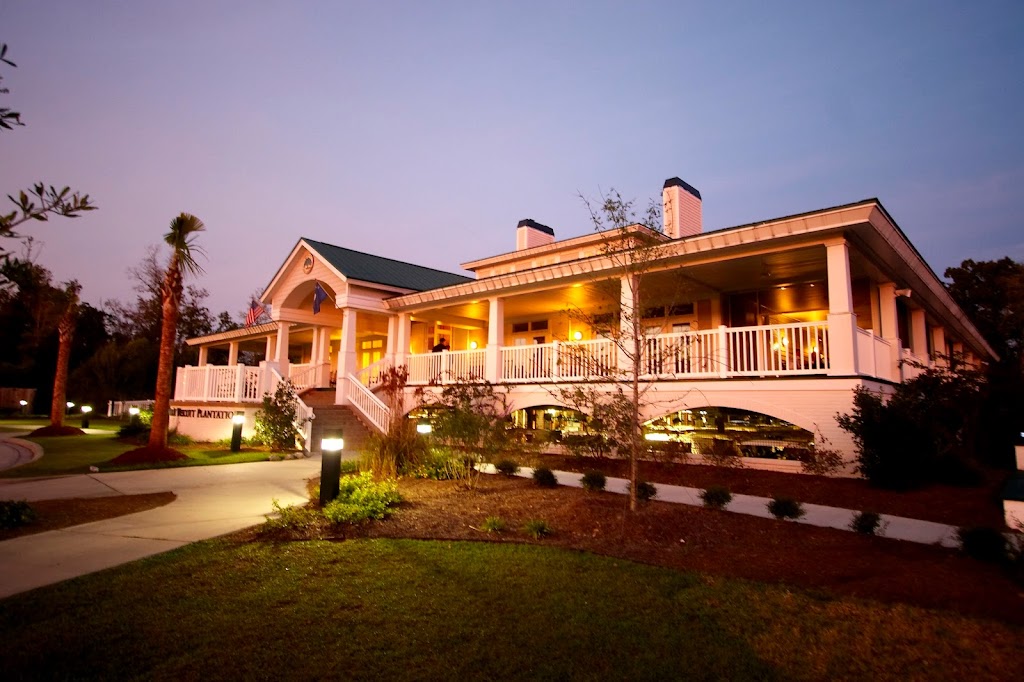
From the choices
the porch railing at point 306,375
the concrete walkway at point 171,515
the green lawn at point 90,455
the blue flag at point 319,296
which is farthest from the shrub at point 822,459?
the porch railing at point 306,375

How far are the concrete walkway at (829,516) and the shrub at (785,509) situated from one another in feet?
0.48

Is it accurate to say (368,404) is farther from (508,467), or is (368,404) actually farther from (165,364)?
(508,467)

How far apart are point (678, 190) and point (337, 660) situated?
16.2 m

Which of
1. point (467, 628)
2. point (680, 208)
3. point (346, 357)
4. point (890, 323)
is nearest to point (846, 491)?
point (890, 323)

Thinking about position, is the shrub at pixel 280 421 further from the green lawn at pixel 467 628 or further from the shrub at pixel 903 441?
the shrub at pixel 903 441

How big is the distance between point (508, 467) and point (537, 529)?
12.8 ft

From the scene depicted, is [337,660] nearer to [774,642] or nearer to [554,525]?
[774,642]

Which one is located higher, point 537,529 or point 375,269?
point 375,269

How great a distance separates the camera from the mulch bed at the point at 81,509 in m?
6.91

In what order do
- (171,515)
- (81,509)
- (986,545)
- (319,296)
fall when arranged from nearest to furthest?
(986,545) → (171,515) → (81,509) → (319,296)

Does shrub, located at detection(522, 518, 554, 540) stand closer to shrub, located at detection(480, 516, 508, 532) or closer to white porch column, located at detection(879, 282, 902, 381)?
shrub, located at detection(480, 516, 508, 532)

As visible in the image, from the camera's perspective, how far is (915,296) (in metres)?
15.1

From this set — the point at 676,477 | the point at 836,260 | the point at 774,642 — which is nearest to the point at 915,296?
the point at 836,260

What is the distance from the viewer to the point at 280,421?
15641 millimetres
